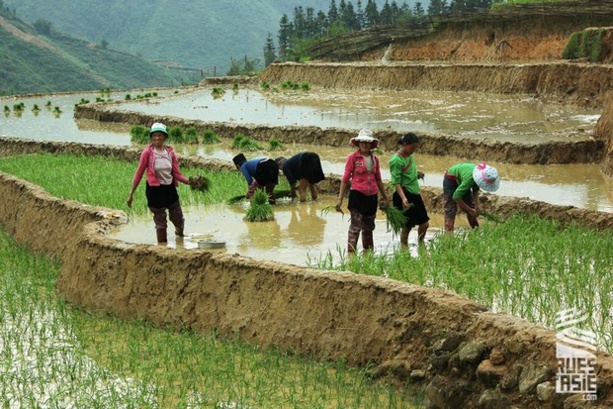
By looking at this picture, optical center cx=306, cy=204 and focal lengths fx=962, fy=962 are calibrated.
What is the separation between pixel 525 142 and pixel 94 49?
76139mm

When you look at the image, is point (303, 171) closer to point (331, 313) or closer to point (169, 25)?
point (331, 313)

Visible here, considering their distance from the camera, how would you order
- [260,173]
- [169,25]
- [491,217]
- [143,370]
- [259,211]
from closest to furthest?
[143,370], [491,217], [259,211], [260,173], [169,25]

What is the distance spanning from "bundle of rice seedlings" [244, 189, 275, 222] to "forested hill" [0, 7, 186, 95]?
A: 42.6m

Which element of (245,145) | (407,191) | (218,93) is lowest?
(245,145)

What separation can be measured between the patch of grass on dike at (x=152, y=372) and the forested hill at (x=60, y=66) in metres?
44.8

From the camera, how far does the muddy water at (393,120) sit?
38.7ft

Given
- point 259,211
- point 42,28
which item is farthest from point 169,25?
point 259,211

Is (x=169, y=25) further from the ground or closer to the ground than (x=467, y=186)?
further from the ground

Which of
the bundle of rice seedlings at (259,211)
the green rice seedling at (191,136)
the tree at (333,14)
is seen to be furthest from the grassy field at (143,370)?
the tree at (333,14)

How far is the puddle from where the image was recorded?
8.36m

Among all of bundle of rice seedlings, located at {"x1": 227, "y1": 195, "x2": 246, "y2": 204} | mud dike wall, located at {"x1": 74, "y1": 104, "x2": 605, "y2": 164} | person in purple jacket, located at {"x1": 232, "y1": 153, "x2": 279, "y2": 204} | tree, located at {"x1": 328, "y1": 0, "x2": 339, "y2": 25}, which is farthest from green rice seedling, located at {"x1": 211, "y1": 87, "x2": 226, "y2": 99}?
tree, located at {"x1": 328, "y1": 0, "x2": 339, "y2": 25}

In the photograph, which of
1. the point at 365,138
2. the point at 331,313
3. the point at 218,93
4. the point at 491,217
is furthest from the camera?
the point at 218,93

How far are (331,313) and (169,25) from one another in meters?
130

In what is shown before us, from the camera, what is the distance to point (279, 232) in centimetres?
926
